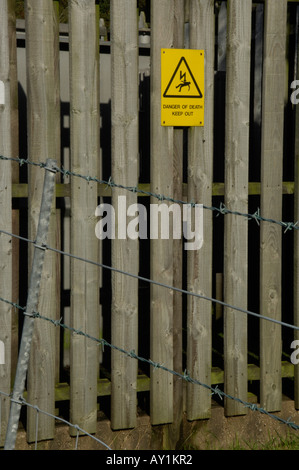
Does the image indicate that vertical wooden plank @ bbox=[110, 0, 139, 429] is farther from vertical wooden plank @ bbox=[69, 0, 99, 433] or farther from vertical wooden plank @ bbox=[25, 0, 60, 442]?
vertical wooden plank @ bbox=[25, 0, 60, 442]

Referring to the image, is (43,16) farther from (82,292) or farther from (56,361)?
(56,361)

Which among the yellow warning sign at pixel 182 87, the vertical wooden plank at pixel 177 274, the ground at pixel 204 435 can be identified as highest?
the yellow warning sign at pixel 182 87

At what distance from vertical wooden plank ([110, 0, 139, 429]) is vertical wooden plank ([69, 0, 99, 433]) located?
0.10 metres

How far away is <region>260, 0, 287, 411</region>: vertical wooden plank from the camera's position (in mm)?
3926

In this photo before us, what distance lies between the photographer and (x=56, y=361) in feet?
12.4

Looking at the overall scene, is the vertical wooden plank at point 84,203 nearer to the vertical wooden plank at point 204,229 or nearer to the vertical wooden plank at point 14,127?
the vertical wooden plank at point 14,127

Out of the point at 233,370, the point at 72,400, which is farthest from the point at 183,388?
the point at 72,400

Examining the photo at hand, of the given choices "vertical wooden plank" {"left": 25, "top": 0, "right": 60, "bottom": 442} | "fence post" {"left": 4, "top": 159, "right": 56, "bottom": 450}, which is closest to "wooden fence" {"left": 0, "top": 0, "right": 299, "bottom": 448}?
"vertical wooden plank" {"left": 25, "top": 0, "right": 60, "bottom": 442}

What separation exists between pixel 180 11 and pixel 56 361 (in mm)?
2102

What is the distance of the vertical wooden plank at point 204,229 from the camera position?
3762 millimetres

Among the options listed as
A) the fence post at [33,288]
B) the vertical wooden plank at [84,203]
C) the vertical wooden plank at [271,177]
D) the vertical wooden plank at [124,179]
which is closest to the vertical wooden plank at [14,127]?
the vertical wooden plank at [84,203]

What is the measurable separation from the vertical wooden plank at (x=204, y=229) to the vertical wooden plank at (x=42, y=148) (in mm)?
787

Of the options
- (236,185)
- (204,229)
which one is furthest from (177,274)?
(236,185)

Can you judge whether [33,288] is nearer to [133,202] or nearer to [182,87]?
[133,202]
